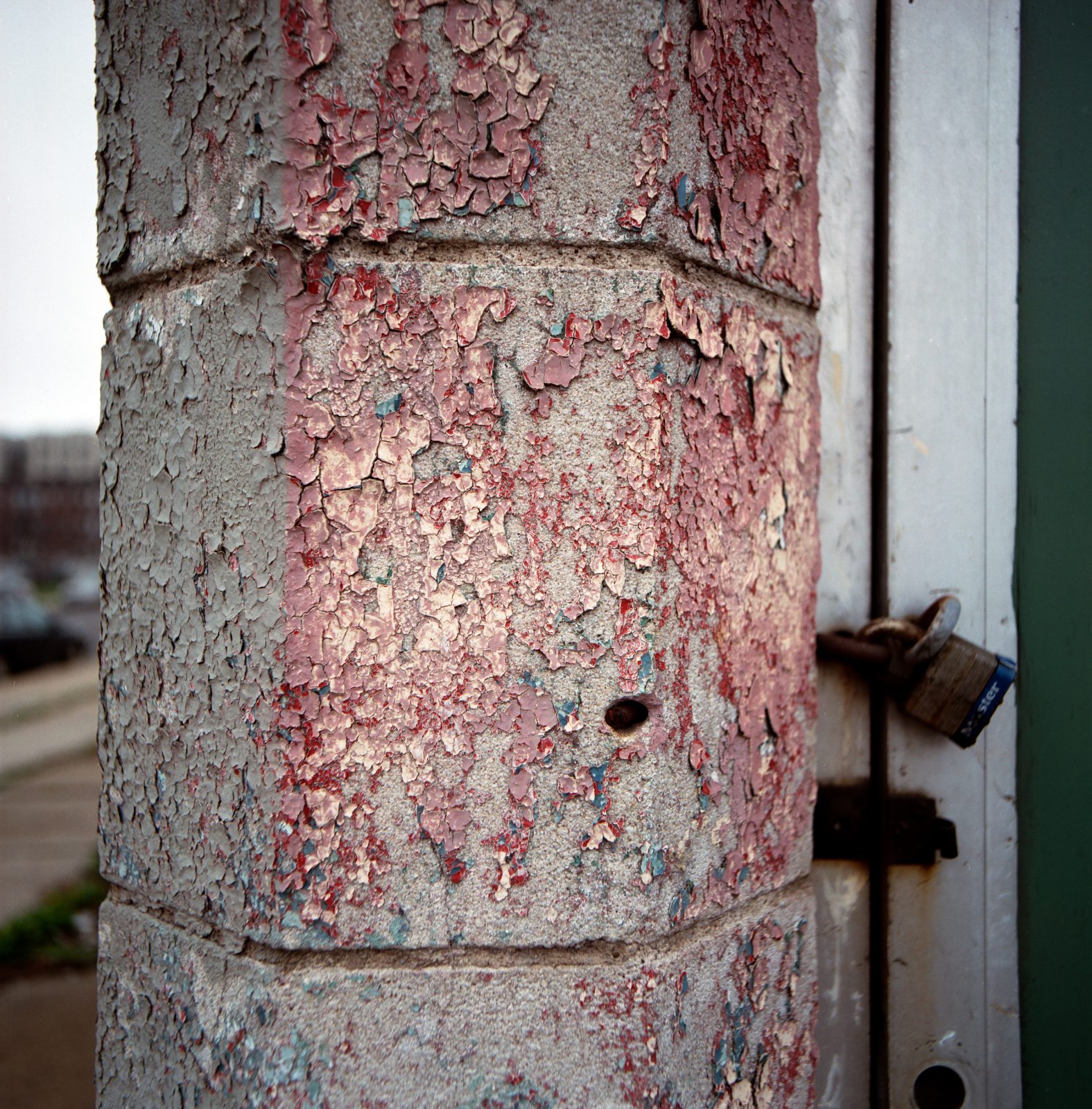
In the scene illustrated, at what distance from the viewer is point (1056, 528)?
3.51 feet

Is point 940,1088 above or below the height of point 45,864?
above

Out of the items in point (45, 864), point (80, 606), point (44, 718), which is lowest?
point (80, 606)

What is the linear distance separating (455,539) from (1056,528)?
0.80m

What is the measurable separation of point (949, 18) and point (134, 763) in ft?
4.35

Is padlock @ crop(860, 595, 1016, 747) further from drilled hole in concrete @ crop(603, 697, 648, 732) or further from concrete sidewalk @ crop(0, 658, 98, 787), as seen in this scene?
concrete sidewalk @ crop(0, 658, 98, 787)

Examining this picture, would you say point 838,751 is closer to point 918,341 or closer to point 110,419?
point 918,341

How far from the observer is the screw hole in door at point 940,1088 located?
104cm

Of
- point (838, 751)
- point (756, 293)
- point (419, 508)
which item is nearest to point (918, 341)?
point (756, 293)

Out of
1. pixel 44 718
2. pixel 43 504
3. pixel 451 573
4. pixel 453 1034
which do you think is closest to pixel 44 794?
pixel 44 718

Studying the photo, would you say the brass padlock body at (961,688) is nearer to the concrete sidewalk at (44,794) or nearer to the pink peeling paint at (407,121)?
the pink peeling paint at (407,121)

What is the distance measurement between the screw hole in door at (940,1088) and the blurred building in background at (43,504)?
38.2m

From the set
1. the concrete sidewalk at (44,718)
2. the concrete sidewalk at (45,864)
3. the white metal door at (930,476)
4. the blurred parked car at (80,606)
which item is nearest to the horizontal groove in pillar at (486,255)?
the white metal door at (930,476)

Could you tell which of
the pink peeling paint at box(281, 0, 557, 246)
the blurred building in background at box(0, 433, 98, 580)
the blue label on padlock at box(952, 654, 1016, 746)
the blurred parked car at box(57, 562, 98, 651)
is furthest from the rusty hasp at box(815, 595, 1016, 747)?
the blurred building in background at box(0, 433, 98, 580)

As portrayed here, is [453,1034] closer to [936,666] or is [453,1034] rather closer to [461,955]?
[461,955]
